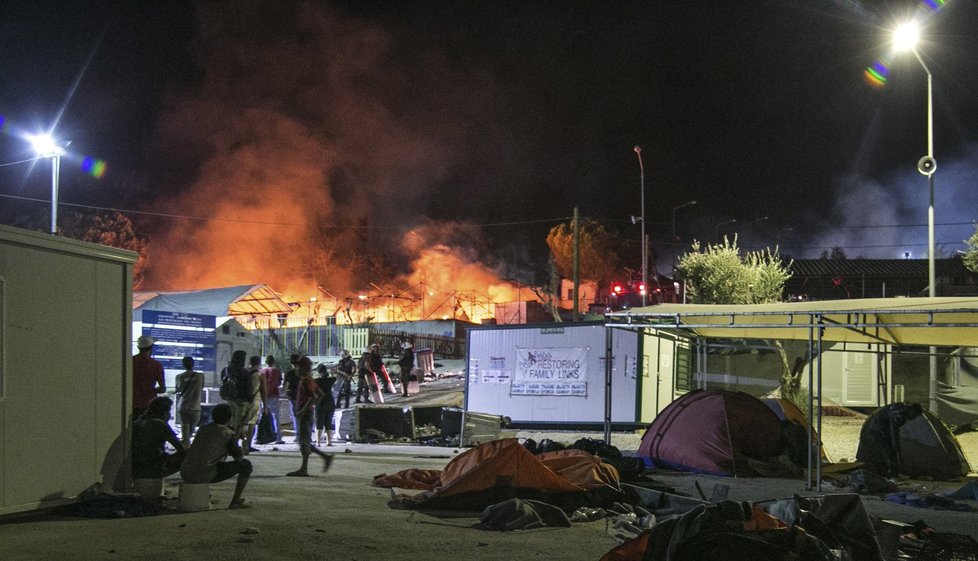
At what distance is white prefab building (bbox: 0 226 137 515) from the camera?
7559mm

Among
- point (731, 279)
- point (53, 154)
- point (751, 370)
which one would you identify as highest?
point (53, 154)

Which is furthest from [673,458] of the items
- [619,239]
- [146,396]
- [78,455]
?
[619,239]

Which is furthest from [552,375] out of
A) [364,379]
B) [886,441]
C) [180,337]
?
[886,441]

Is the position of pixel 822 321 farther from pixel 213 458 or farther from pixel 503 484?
pixel 213 458

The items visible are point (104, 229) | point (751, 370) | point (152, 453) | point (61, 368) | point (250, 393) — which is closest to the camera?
point (61, 368)

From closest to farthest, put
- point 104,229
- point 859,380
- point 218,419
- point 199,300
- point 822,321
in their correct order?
point 218,419
point 822,321
point 859,380
point 199,300
point 104,229

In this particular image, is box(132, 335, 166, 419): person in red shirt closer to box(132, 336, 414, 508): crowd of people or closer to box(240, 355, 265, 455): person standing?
box(132, 336, 414, 508): crowd of people

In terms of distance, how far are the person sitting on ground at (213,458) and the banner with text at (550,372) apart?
544 inches

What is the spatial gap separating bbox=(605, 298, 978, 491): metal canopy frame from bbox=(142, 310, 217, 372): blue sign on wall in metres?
11.0

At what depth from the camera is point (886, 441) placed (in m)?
13.1

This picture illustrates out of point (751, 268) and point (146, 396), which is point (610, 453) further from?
point (751, 268)

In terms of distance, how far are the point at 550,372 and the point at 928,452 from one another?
10374 millimetres

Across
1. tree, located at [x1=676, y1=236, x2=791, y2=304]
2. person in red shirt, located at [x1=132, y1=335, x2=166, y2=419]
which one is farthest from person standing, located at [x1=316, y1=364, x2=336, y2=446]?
tree, located at [x1=676, y1=236, x2=791, y2=304]

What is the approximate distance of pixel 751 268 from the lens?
30.7m
